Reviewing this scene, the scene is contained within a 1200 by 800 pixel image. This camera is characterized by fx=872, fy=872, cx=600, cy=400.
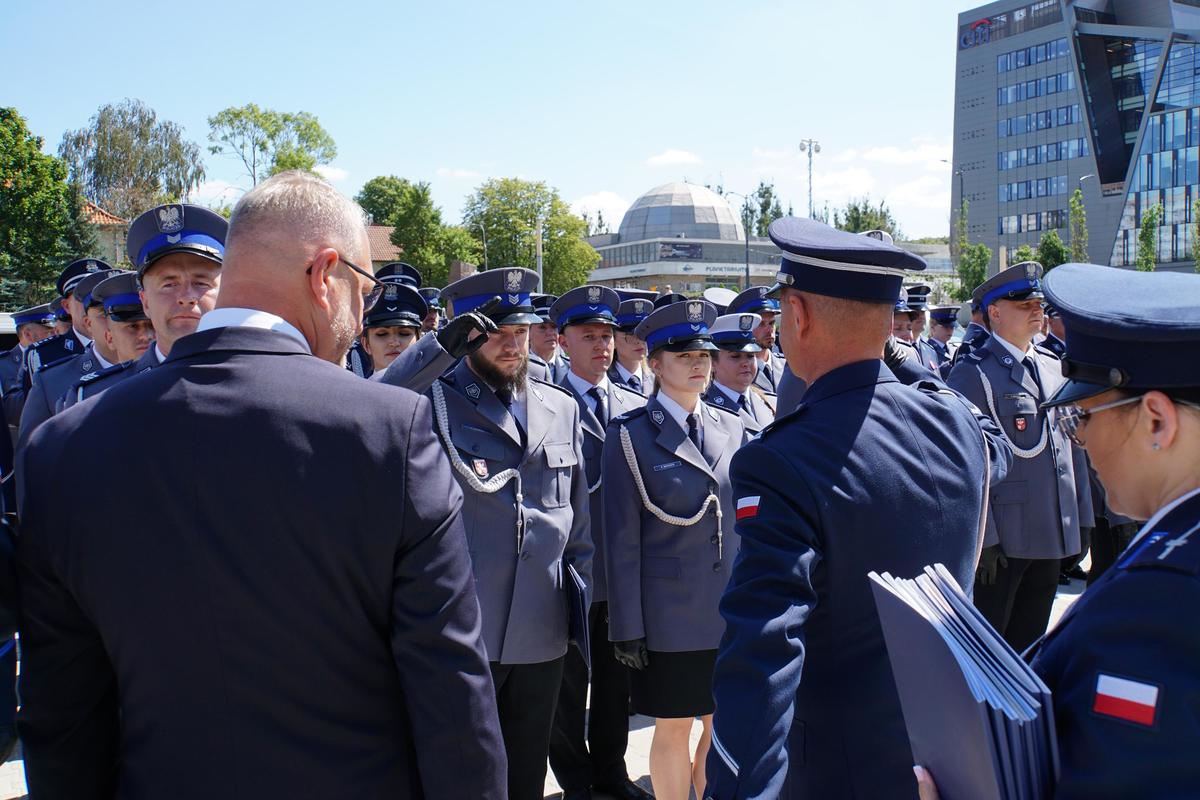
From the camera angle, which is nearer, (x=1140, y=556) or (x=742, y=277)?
(x=1140, y=556)

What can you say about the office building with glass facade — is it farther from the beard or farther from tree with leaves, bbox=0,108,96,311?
the beard

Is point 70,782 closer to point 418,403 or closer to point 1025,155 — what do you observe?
point 418,403

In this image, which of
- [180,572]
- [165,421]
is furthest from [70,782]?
[165,421]

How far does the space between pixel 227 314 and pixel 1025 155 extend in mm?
92026

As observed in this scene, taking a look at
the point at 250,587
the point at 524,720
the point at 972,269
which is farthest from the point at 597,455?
the point at 972,269

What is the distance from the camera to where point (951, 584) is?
1.71m

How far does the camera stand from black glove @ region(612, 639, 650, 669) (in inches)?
159

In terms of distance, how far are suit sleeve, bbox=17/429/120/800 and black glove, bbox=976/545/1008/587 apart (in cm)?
479

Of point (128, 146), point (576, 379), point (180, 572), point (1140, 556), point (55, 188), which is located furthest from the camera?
point (128, 146)

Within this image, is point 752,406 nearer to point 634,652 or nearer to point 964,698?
point 634,652

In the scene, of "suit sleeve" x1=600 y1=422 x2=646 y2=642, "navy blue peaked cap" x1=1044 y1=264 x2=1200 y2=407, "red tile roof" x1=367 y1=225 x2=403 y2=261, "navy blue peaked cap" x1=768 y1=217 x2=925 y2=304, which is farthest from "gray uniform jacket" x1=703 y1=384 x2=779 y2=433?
"red tile roof" x1=367 y1=225 x2=403 y2=261

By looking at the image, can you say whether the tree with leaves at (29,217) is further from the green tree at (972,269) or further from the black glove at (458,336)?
the green tree at (972,269)

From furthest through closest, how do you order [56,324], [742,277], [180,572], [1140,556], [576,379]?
1. [742,277]
2. [56,324]
3. [576,379]
4. [180,572]
5. [1140,556]

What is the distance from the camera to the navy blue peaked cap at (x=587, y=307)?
600 centimetres
